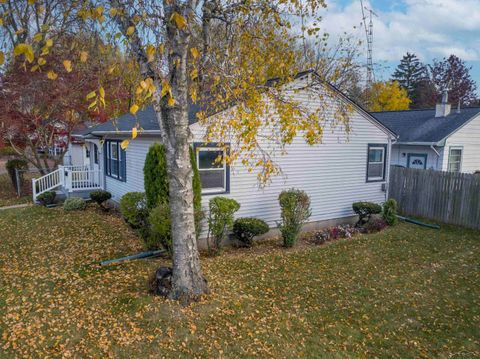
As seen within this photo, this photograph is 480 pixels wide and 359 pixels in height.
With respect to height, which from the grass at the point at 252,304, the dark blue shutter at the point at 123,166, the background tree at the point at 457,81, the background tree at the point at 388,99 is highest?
the background tree at the point at 457,81

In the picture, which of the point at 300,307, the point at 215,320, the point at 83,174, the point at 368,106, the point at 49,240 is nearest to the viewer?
the point at 215,320

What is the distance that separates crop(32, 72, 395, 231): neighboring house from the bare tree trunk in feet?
9.95

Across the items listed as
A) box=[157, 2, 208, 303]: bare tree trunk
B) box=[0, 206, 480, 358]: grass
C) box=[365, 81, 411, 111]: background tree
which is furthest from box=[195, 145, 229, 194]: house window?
box=[365, 81, 411, 111]: background tree

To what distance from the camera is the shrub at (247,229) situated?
8750mm

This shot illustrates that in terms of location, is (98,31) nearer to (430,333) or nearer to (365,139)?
(430,333)

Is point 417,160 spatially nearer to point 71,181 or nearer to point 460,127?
point 460,127

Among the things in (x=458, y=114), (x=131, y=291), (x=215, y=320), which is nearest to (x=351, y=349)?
(x=215, y=320)

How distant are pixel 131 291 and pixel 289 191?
505 cm

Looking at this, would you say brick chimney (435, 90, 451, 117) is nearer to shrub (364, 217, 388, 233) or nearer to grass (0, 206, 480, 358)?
shrub (364, 217, 388, 233)

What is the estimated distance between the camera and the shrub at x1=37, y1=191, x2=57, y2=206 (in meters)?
13.2

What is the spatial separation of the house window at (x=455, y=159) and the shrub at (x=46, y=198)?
55.5ft

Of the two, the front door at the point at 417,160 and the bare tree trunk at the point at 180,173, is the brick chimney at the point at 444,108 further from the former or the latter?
the bare tree trunk at the point at 180,173

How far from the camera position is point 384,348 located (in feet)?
15.7

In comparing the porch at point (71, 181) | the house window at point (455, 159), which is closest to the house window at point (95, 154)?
the porch at point (71, 181)
